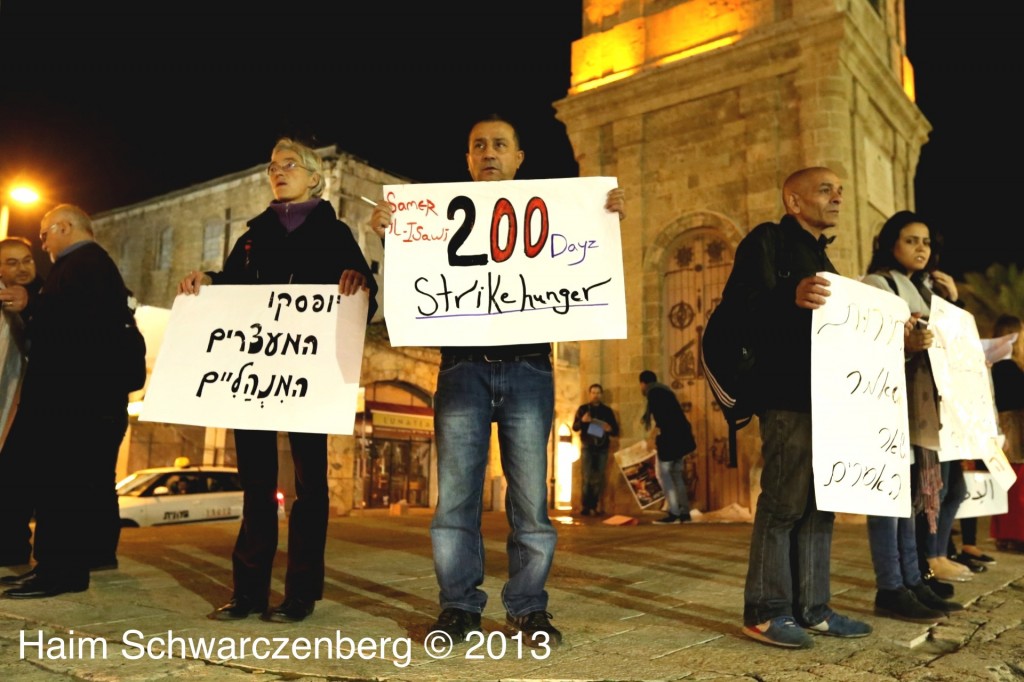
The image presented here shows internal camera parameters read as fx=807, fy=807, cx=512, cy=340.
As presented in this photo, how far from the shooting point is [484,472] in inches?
126

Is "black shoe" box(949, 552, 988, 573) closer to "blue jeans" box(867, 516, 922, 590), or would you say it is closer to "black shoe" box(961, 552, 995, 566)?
"black shoe" box(961, 552, 995, 566)

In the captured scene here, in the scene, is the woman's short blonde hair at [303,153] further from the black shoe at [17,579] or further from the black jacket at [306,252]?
the black shoe at [17,579]

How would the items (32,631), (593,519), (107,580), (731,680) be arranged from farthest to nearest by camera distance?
(593,519), (107,580), (32,631), (731,680)

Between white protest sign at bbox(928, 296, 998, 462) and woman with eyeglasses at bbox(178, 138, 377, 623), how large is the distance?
9.52 feet

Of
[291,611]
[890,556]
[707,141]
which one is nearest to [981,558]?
[890,556]

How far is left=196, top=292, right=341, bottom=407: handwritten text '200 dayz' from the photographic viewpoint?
3.48 m

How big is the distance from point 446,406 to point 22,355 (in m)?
2.80

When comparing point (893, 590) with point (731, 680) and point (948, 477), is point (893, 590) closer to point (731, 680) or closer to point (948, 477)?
point (948, 477)

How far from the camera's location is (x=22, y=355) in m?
4.50

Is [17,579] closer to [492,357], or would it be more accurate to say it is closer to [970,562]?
[492,357]

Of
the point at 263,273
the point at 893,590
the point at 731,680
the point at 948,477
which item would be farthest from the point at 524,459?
the point at 948,477

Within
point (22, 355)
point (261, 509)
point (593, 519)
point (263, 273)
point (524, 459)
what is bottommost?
point (593, 519)

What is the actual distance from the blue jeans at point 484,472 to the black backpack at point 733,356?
691 mm

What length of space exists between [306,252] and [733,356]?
1936 mm
